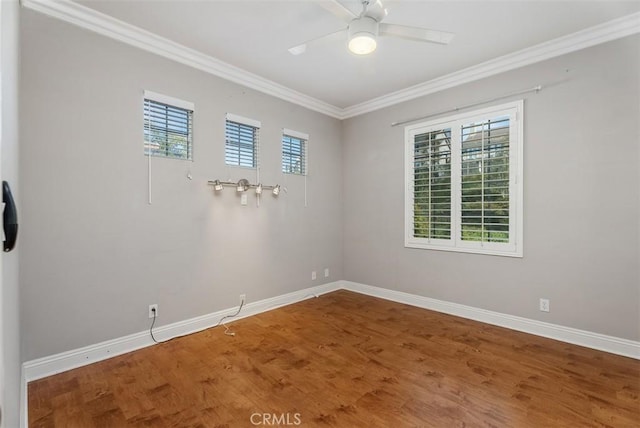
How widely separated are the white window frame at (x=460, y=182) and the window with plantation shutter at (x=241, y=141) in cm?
204

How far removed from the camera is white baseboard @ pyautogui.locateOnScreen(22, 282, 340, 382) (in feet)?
7.88

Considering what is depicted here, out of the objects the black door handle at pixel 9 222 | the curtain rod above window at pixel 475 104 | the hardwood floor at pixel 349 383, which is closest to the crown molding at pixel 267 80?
the curtain rod above window at pixel 475 104

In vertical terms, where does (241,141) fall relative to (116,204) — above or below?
above

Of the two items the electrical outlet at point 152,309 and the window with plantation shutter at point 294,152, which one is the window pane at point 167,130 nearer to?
the window with plantation shutter at point 294,152

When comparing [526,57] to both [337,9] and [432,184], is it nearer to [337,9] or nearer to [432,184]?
[432,184]

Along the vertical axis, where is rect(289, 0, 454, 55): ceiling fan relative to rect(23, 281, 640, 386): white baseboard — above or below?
above

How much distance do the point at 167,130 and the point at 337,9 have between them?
201 cm

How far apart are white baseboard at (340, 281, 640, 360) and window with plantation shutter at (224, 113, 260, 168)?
261 cm

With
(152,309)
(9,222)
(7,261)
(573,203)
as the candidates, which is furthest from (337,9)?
(152,309)

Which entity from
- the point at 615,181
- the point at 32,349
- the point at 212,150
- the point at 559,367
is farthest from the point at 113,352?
Answer: the point at 615,181

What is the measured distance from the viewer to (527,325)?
329cm

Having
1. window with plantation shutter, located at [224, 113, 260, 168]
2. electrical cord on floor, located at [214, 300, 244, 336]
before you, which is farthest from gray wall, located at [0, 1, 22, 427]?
window with plantation shutter, located at [224, 113, 260, 168]

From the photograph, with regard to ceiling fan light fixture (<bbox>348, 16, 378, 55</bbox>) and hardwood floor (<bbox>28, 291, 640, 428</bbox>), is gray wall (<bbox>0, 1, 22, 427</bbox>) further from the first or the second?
ceiling fan light fixture (<bbox>348, 16, 378, 55</bbox>)

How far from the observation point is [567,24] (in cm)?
280
